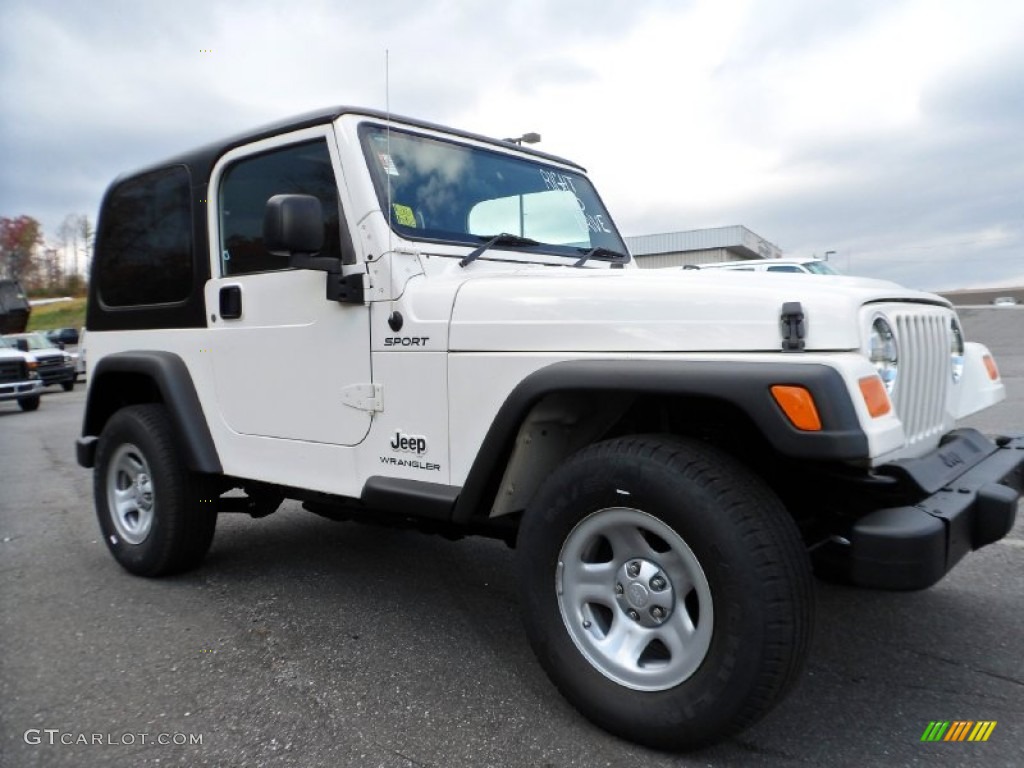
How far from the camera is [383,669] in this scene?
2896mm

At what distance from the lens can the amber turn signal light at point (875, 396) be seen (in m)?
2.02

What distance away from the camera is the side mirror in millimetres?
2775

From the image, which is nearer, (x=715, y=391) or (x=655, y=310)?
(x=715, y=391)

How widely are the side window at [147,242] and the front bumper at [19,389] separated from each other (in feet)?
42.1

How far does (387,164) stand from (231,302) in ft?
3.26

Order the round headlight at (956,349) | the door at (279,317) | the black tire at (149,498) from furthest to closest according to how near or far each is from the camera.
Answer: the black tire at (149,498) < the door at (279,317) < the round headlight at (956,349)

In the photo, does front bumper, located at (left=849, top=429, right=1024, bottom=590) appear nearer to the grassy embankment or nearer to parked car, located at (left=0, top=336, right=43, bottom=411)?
parked car, located at (left=0, top=336, right=43, bottom=411)

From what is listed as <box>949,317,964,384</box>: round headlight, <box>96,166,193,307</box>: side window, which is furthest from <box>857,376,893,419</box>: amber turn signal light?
<box>96,166,193,307</box>: side window

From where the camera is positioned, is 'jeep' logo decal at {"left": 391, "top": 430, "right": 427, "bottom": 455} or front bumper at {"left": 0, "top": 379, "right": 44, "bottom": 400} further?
front bumper at {"left": 0, "top": 379, "right": 44, "bottom": 400}

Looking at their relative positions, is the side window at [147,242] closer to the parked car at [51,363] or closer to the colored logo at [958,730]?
the colored logo at [958,730]

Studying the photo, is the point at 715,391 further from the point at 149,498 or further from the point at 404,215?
the point at 149,498

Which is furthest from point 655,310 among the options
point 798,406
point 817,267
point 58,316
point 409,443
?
point 58,316

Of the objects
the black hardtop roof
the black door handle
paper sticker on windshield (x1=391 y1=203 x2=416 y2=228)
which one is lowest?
the black door handle

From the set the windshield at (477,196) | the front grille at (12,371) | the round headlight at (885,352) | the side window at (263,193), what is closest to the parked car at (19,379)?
the front grille at (12,371)
